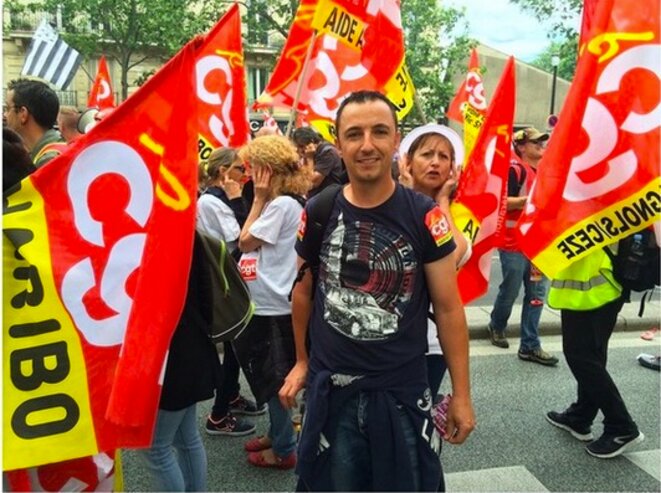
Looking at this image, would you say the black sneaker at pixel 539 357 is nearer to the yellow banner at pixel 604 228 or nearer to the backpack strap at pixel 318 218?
the yellow banner at pixel 604 228

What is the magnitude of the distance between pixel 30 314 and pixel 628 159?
270 cm

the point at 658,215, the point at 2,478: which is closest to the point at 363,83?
the point at 658,215

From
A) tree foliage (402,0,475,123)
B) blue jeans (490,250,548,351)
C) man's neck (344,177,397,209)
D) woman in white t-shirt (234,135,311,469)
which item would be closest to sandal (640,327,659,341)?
blue jeans (490,250,548,351)

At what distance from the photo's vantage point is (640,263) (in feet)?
10.7

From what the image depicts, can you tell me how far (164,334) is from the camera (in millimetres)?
1958

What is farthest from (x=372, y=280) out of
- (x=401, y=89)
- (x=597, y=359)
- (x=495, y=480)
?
(x=401, y=89)

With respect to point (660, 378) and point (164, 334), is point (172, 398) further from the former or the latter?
point (660, 378)

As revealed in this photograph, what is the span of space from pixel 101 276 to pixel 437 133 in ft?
5.13

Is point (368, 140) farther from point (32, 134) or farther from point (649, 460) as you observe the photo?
point (649, 460)

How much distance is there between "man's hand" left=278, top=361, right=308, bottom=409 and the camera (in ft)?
7.64

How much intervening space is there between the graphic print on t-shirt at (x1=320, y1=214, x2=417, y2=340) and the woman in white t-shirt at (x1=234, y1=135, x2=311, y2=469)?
42.7 inches

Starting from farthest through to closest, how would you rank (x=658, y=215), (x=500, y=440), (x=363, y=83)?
(x=363, y=83) < (x=500, y=440) < (x=658, y=215)

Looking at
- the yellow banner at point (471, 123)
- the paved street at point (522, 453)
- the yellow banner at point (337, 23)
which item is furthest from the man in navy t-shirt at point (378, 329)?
the yellow banner at point (471, 123)

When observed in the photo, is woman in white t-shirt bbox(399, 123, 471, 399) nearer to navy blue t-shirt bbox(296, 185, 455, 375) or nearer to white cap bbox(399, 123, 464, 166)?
white cap bbox(399, 123, 464, 166)
